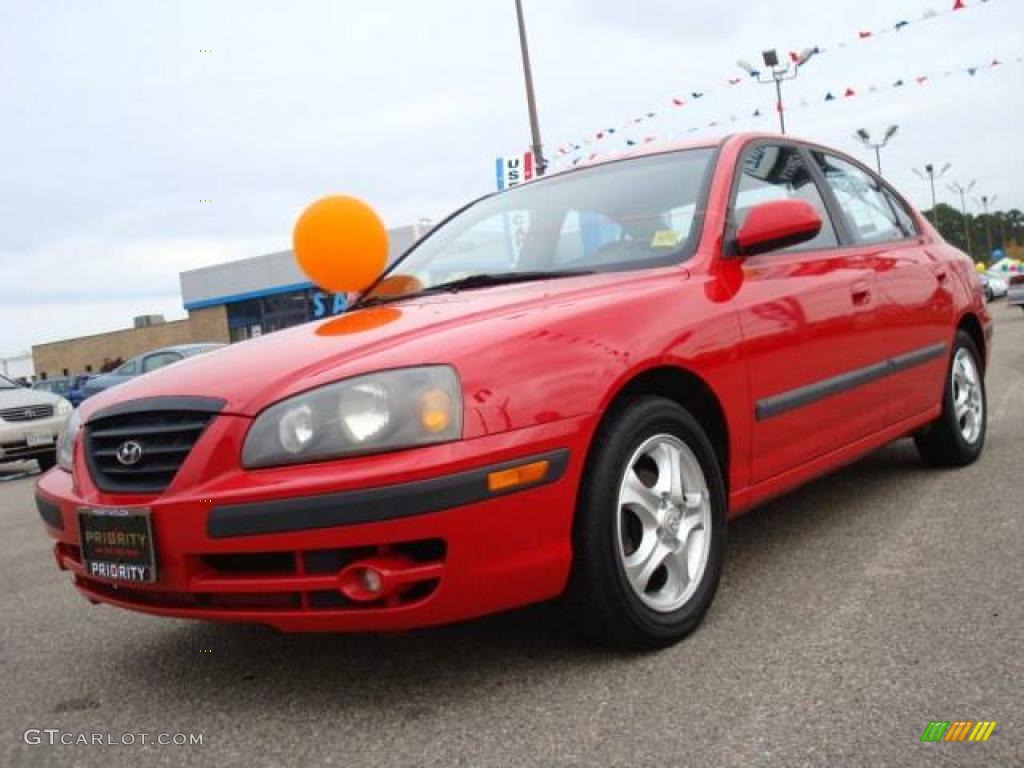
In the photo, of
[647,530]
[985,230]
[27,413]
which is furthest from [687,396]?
[985,230]

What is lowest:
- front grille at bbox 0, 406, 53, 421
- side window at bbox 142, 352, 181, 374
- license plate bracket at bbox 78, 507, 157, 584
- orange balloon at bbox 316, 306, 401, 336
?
license plate bracket at bbox 78, 507, 157, 584

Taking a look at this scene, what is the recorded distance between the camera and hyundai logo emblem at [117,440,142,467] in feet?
8.23

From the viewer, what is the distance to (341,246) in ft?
17.3

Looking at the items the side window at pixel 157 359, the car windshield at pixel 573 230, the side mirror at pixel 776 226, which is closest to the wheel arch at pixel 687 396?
the car windshield at pixel 573 230

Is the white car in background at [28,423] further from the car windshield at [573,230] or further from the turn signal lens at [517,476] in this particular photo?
the turn signal lens at [517,476]

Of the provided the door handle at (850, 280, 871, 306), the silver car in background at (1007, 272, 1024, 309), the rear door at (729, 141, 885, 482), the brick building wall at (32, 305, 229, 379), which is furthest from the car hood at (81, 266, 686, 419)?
the brick building wall at (32, 305, 229, 379)

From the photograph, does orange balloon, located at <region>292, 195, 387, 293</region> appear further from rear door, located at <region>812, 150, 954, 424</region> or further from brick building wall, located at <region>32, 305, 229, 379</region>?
brick building wall, located at <region>32, 305, 229, 379</region>

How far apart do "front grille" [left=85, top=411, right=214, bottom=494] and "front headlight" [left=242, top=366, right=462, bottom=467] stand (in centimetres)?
19

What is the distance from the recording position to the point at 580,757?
2.07 meters

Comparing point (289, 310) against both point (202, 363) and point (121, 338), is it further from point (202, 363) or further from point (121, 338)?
point (202, 363)

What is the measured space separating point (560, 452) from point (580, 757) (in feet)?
2.29

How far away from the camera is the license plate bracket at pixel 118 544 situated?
2408mm

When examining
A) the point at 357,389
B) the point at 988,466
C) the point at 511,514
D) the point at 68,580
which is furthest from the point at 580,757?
the point at 988,466

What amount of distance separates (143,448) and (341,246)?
2.90m
